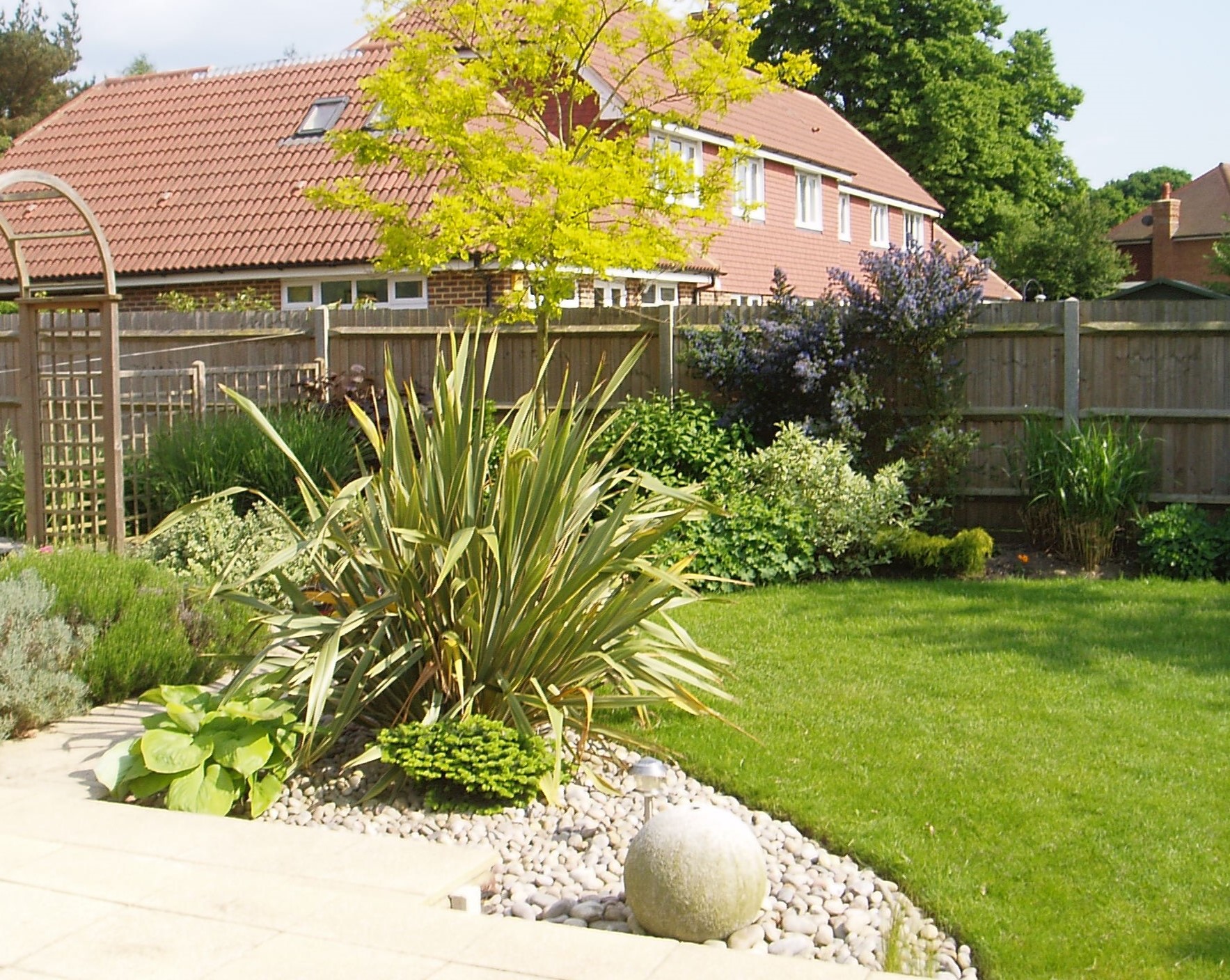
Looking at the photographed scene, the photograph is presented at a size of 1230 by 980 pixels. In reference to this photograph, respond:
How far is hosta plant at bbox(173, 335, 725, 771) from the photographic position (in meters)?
5.93

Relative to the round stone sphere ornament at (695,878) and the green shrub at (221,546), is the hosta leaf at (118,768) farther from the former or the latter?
the green shrub at (221,546)

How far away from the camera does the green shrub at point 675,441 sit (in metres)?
11.1

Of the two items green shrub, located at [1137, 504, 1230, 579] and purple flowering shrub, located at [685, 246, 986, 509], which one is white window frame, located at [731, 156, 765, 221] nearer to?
purple flowering shrub, located at [685, 246, 986, 509]

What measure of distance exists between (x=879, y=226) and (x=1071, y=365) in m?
→ 25.2

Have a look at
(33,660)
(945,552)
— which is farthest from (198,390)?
(945,552)

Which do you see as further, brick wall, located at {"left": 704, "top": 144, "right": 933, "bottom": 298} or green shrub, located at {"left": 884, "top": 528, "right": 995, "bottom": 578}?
brick wall, located at {"left": 704, "top": 144, "right": 933, "bottom": 298}

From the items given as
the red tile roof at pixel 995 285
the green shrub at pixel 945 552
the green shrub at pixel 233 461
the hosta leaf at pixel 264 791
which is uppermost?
the red tile roof at pixel 995 285

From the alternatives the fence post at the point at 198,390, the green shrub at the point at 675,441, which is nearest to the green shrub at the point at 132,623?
the green shrub at the point at 675,441

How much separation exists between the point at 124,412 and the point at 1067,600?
894 cm

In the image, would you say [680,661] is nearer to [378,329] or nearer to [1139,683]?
[1139,683]

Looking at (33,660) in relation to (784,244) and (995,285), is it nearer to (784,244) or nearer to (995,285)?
(784,244)

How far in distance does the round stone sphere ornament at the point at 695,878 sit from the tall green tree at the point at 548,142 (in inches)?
281

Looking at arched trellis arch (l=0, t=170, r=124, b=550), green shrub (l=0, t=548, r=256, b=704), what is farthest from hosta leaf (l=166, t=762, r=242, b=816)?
arched trellis arch (l=0, t=170, r=124, b=550)

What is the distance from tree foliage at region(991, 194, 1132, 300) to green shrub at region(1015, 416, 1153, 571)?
2933cm
